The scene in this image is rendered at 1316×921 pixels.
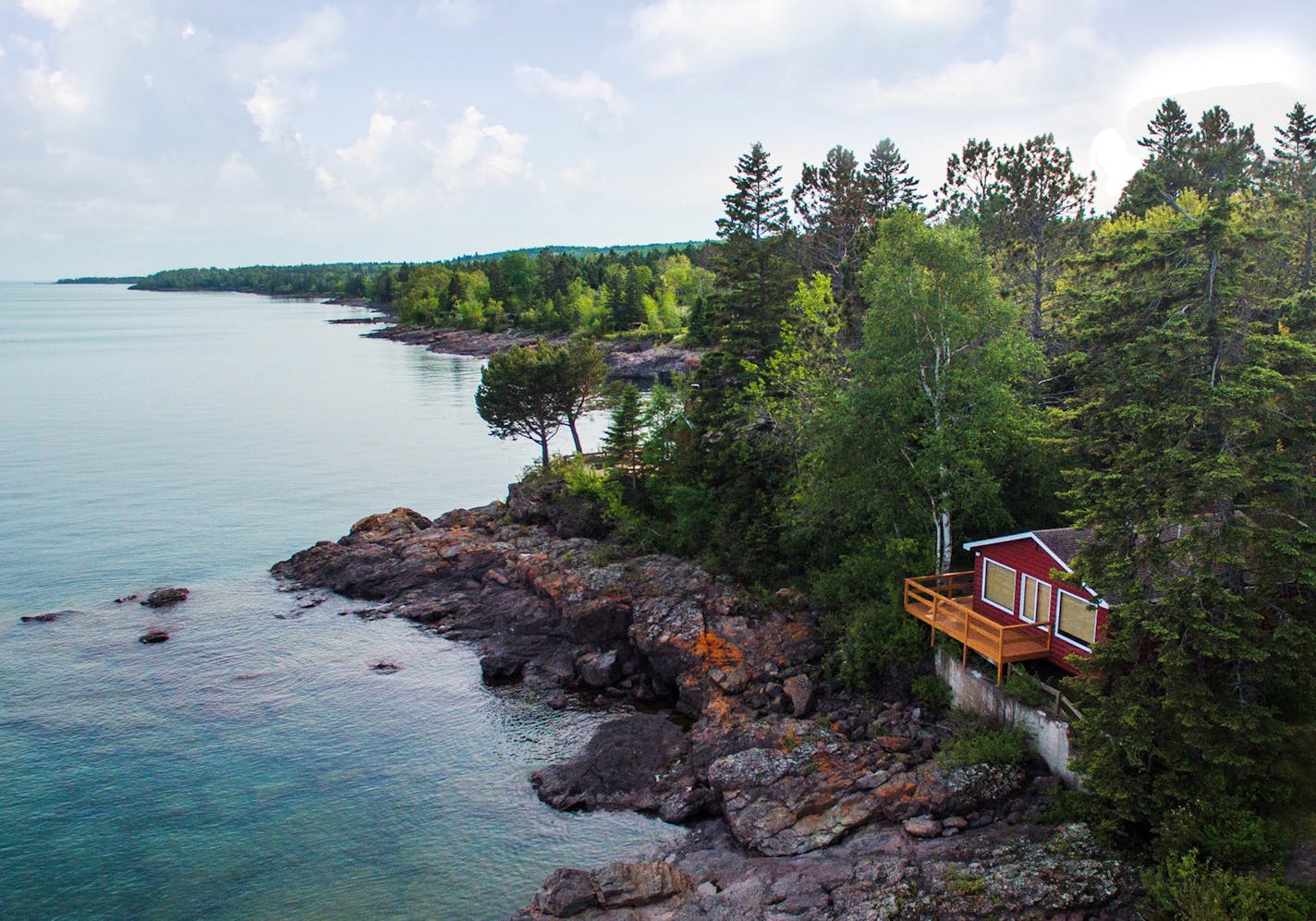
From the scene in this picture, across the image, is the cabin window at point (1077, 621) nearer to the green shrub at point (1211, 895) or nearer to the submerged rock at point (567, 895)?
the green shrub at point (1211, 895)

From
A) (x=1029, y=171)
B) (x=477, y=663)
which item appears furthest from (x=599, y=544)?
(x=1029, y=171)

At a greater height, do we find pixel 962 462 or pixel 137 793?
pixel 962 462

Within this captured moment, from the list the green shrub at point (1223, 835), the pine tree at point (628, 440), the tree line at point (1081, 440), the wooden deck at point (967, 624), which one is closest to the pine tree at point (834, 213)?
the tree line at point (1081, 440)

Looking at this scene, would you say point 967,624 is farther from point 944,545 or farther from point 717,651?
point 717,651

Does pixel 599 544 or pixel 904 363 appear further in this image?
pixel 599 544

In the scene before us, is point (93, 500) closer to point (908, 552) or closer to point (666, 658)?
point (666, 658)

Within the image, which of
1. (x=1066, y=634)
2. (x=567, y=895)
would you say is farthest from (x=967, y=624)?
(x=567, y=895)
